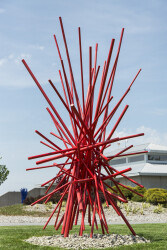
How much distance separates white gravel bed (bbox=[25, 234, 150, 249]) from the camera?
714 centimetres

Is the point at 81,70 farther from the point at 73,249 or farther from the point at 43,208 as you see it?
the point at 43,208

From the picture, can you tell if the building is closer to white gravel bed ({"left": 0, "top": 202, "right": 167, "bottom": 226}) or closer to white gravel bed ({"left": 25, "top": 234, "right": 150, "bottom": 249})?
white gravel bed ({"left": 0, "top": 202, "right": 167, "bottom": 226})

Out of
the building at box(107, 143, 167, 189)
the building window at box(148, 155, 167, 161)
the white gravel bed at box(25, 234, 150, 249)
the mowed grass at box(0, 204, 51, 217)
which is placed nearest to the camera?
the white gravel bed at box(25, 234, 150, 249)

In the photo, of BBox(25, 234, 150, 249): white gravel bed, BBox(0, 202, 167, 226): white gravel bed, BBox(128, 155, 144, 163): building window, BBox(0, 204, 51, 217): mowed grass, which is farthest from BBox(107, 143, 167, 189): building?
BBox(25, 234, 150, 249): white gravel bed

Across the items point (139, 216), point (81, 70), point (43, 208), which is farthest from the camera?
point (43, 208)

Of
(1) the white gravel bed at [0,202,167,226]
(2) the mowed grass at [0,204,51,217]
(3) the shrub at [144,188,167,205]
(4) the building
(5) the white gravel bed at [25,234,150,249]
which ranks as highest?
(4) the building

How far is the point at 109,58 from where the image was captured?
23.5 feet

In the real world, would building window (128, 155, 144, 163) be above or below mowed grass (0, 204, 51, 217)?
above

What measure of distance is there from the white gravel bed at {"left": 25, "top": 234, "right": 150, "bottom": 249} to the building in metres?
21.7

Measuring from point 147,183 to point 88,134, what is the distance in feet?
77.8

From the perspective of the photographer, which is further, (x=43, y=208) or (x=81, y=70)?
(x=43, y=208)

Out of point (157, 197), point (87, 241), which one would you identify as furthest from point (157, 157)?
point (87, 241)

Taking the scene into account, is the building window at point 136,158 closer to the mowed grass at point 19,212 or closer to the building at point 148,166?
the building at point 148,166

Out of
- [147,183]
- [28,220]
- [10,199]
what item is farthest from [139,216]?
[10,199]
